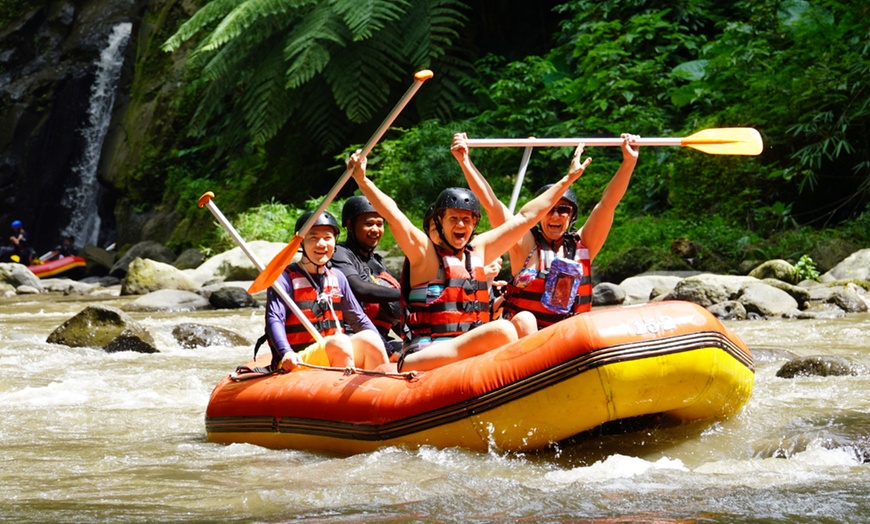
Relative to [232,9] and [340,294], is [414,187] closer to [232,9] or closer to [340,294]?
[232,9]

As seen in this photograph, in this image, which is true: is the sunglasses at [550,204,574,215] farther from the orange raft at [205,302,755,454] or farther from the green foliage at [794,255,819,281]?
the green foliage at [794,255,819,281]

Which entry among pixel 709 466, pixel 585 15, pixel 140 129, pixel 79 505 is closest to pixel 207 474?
pixel 79 505

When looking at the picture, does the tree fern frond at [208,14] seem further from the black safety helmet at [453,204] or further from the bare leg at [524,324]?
the bare leg at [524,324]

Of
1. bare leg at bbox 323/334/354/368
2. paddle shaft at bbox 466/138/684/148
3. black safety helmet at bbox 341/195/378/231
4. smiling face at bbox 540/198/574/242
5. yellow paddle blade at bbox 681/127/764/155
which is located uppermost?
yellow paddle blade at bbox 681/127/764/155

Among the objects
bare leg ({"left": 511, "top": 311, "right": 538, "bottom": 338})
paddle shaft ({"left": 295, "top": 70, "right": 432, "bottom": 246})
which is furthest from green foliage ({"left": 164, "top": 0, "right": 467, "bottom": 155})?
bare leg ({"left": 511, "top": 311, "right": 538, "bottom": 338})

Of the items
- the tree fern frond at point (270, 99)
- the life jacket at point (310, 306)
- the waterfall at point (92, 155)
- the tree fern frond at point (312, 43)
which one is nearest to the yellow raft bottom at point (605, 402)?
the life jacket at point (310, 306)

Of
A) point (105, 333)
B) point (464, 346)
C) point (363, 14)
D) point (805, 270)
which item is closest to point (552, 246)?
point (464, 346)

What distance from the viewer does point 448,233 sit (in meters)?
4.31

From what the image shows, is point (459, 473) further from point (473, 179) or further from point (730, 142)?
point (730, 142)

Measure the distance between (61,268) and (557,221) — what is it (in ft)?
46.1

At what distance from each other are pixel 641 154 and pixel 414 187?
2886mm

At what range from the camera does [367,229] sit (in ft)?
18.7

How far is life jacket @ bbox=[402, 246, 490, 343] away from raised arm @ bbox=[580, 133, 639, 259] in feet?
2.10

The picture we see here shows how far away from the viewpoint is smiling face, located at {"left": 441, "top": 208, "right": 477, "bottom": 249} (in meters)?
4.28
